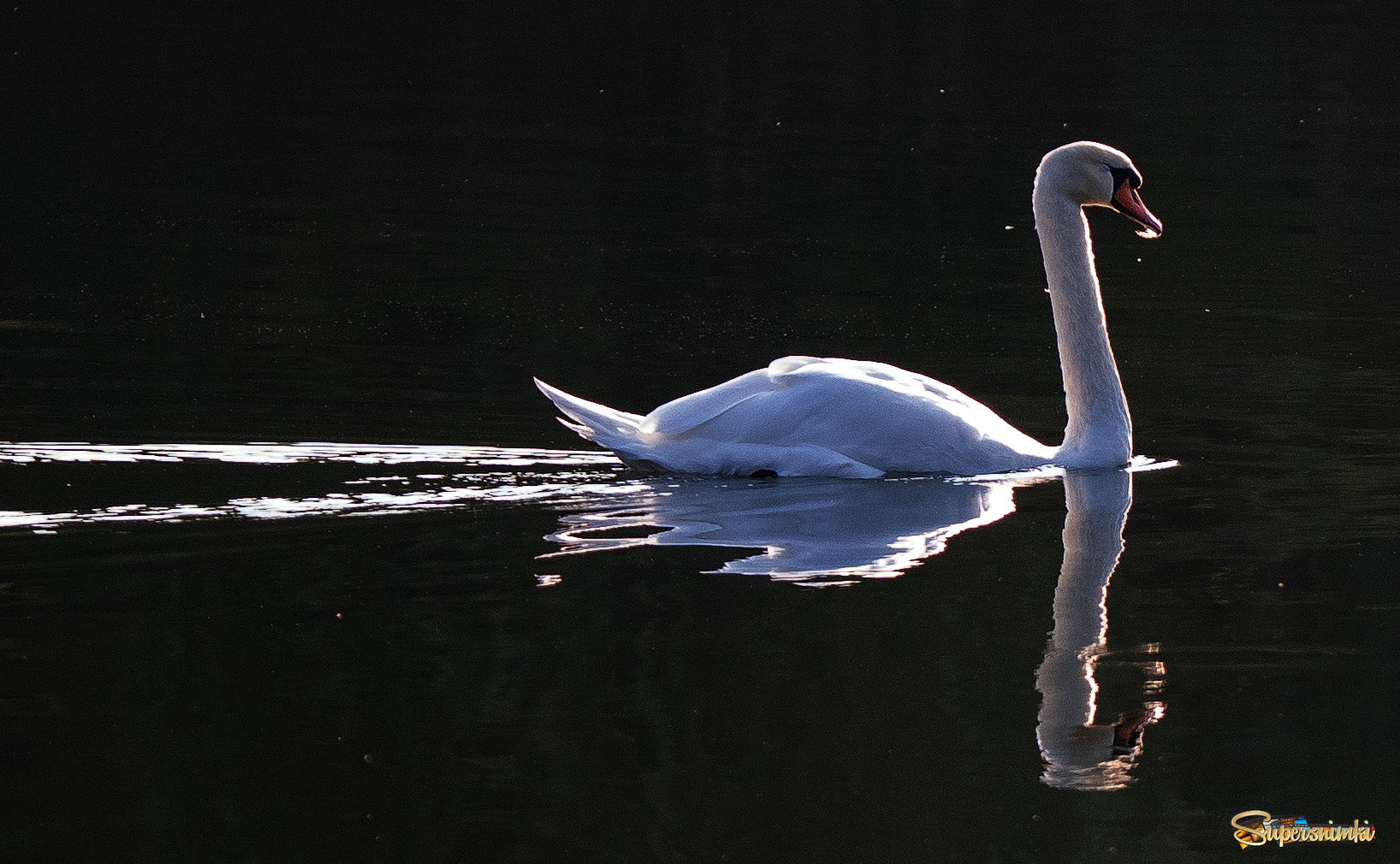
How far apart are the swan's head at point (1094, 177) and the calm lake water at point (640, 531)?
119 centimetres

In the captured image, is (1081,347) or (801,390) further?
(1081,347)

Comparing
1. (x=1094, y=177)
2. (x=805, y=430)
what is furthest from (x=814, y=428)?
(x=1094, y=177)

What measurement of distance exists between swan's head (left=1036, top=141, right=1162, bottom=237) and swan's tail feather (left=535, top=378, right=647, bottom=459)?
7.74 ft

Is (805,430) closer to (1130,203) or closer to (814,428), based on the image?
(814,428)

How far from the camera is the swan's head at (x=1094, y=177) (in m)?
9.73

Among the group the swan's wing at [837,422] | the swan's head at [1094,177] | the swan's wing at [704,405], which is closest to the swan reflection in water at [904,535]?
the swan's wing at [837,422]

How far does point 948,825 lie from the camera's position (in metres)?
5.11

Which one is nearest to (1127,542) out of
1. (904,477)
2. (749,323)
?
(904,477)

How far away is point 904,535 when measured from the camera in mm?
7973

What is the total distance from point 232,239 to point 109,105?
7.49m

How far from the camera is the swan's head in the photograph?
31.9 ft

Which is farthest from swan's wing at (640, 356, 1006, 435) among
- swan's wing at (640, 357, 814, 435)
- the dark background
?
the dark background

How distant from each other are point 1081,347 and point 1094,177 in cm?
80

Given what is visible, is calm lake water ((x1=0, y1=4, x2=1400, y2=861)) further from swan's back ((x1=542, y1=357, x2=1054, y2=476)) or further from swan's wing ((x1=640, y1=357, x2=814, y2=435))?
swan's wing ((x1=640, y1=357, x2=814, y2=435))
